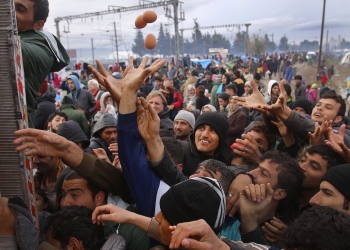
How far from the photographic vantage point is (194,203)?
1442mm

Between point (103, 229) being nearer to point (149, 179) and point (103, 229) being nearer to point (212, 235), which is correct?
point (149, 179)

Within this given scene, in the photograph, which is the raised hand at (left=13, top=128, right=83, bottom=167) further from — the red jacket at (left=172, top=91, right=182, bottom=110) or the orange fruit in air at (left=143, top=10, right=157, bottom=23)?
the red jacket at (left=172, top=91, right=182, bottom=110)

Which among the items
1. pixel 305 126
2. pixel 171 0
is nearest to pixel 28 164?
pixel 305 126

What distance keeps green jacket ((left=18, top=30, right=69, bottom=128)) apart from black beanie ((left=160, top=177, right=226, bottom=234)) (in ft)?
3.68

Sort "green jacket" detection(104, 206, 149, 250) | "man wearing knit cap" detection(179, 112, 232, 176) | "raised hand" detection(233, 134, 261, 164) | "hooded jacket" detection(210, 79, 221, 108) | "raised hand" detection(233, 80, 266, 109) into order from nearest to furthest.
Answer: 1. "green jacket" detection(104, 206, 149, 250)
2. "raised hand" detection(233, 134, 261, 164)
3. "raised hand" detection(233, 80, 266, 109)
4. "man wearing knit cap" detection(179, 112, 232, 176)
5. "hooded jacket" detection(210, 79, 221, 108)

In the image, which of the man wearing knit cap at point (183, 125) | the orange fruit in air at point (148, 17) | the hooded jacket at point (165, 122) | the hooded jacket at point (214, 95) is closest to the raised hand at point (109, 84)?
the man wearing knit cap at point (183, 125)

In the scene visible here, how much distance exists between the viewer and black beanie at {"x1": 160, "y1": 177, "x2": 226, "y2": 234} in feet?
4.73

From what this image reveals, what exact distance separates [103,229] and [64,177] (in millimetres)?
567

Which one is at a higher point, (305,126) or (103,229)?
(305,126)

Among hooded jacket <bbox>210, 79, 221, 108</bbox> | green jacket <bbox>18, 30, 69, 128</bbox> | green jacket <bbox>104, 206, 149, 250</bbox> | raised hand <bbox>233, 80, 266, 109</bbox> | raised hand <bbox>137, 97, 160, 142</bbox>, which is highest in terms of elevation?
green jacket <bbox>18, 30, 69, 128</bbox>

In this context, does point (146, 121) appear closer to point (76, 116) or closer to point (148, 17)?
point (76, 116)

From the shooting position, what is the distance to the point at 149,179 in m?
1.88

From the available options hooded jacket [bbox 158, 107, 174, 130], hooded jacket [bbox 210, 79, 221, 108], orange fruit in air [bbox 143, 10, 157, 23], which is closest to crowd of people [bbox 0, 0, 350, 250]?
hooded jacket [bbox 158, 107, 174, 130]

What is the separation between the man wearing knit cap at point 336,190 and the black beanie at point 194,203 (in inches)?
35.0
